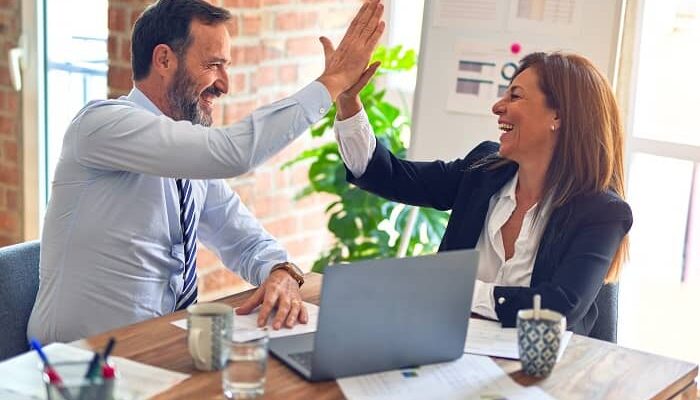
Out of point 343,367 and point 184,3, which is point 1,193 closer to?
point 184,3

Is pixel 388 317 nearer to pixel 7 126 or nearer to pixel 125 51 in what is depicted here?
pixel 125 51

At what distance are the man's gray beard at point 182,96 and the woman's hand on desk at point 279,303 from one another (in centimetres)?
45

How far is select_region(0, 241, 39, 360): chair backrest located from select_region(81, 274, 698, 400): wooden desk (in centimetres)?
34

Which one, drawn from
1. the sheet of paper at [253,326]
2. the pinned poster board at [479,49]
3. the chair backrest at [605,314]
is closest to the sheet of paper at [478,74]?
the pinned poster board at [479,49]

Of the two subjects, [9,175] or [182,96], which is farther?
[9,175]

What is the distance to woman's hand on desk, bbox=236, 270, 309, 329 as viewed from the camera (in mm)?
2039

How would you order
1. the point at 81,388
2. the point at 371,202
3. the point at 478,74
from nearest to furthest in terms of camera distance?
1. the point at 81,388
2. the point at 478,74
3. the point at 371,202

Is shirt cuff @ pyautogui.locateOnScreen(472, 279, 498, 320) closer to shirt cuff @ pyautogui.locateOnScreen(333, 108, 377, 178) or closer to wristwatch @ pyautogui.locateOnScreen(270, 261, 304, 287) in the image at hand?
wristwatch @ pyautogui.locateOnScreen(270, 261, 304, 287)

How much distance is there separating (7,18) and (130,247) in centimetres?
192

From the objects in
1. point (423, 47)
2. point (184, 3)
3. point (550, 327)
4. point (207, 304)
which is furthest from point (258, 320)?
point (423, 47)

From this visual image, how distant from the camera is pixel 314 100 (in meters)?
2.19

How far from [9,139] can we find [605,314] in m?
2.40

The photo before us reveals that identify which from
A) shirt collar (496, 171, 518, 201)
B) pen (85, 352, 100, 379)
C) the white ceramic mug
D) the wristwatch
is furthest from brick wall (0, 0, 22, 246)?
pen (85, 352, 100, 379)

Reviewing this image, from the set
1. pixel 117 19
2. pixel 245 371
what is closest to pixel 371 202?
pixel 117 19
